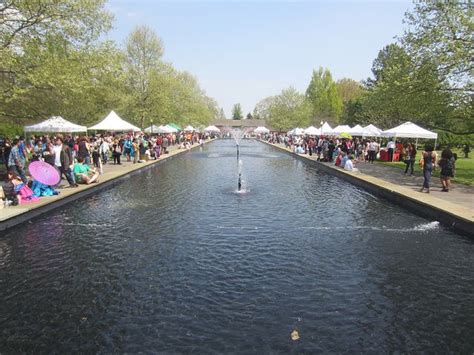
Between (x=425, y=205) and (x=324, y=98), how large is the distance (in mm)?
85873

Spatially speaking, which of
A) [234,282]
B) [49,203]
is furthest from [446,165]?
[49,203]

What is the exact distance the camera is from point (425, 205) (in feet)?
41.2

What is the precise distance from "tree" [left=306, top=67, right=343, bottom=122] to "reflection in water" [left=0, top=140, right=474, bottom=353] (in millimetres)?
84836

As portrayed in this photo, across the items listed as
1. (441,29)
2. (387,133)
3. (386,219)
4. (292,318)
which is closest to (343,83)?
(387,133)

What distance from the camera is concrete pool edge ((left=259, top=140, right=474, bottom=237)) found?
418 inches

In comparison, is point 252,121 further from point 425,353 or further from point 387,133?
point 425,353

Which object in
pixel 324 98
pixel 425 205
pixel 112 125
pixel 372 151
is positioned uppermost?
pixel 324 98

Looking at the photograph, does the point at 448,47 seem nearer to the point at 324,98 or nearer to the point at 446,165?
the point at 446,165

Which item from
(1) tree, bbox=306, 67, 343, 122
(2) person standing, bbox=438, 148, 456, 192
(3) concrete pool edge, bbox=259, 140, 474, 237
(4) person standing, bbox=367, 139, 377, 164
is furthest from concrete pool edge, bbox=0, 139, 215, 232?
(1) tree, bbox=306, 67, 343, 122

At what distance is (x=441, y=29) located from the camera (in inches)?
735

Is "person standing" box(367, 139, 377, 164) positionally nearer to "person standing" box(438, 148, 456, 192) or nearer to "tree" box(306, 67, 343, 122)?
"person standing" box(438, 148, 456, 192)

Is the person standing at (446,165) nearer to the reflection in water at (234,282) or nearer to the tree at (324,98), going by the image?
the reflection in water at (234,282)

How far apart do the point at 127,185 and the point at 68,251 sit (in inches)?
405

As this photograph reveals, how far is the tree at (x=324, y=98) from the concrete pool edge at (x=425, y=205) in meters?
77.4
